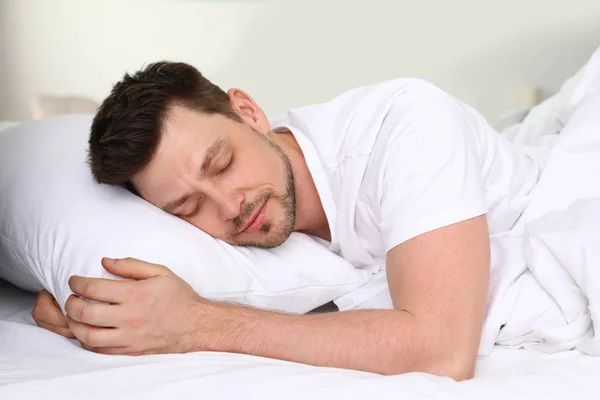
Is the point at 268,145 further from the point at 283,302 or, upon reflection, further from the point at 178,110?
the point at 283,302

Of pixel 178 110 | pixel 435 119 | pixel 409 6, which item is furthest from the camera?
pixel 409 6

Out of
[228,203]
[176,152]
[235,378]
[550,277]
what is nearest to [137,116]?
[176,152]

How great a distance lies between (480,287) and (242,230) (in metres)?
0.44

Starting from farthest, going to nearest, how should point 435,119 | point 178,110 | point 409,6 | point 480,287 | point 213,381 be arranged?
point 409,6
point 178,110
point 435,119
point 480,287
point 213,381

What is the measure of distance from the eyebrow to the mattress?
1.05ft

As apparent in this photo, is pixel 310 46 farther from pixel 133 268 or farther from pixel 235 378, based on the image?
pixel 235 378

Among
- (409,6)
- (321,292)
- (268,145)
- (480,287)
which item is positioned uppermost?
(409,6)

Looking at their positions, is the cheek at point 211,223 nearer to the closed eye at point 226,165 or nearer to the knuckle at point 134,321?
the closed eye at point 226,165

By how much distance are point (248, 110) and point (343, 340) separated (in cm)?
64

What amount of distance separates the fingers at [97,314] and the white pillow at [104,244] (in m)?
0.08

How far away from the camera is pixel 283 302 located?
121 cm

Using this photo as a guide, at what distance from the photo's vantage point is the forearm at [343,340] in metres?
0.97

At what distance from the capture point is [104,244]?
113 cm

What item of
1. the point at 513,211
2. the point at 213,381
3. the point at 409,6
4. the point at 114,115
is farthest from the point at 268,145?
the point at 409,6
